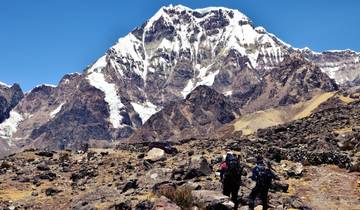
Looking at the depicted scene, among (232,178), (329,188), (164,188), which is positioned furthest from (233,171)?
(329,188)

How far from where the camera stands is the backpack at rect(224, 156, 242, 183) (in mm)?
26922

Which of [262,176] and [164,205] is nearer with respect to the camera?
[164,205]

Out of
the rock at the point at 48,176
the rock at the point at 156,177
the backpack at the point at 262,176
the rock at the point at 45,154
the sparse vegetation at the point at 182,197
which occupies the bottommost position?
the sparse vegetation at the point at 182,197

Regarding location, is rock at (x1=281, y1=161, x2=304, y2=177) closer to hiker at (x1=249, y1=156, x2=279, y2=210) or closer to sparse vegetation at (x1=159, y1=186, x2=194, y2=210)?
hiker at (x1=249, y1=156, x2=279, y2=210)

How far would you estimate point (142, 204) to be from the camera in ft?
83.6

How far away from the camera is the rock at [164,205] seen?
23.7 metres

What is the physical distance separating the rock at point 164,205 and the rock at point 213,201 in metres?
1.85

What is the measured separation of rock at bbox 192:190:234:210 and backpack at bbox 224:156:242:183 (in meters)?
0.95

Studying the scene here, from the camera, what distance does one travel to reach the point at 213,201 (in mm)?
25734

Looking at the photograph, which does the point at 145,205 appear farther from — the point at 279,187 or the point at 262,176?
the point at 279,187

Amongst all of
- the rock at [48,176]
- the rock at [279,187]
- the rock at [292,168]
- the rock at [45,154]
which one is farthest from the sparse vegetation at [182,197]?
the rock at [45,154]

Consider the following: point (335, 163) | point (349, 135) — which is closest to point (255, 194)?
point (335, 163)

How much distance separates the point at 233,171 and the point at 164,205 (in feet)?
14.5

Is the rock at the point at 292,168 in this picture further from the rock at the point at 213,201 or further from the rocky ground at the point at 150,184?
the rock at the point at 213,201
